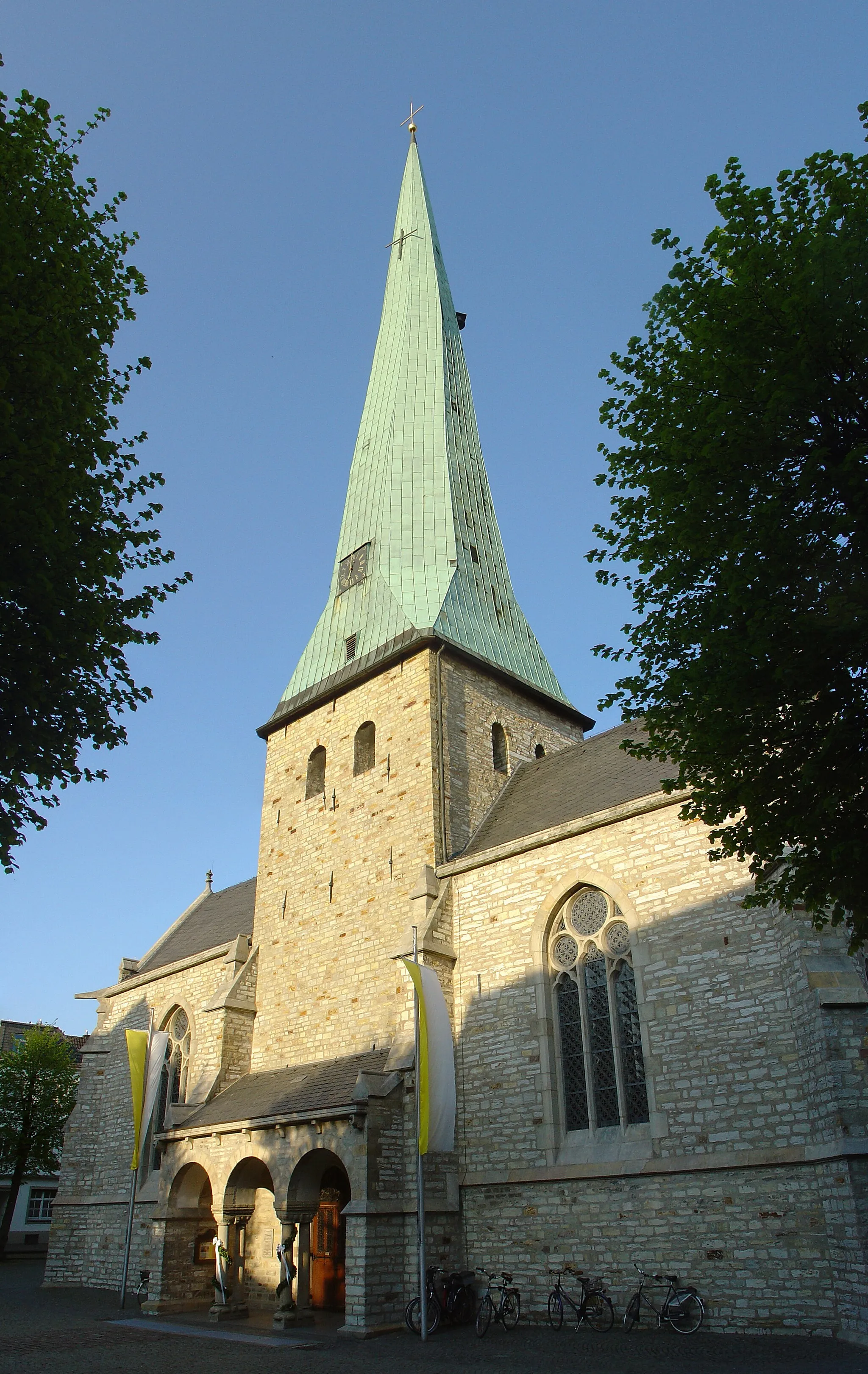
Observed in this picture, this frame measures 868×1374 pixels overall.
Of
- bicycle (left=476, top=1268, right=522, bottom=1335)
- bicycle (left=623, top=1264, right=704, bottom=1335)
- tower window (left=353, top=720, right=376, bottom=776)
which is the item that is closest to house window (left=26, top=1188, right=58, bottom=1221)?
tower window (left=353, top=720, right=376, bottom=776)

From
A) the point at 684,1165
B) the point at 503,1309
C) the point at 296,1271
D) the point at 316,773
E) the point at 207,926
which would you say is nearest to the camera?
the point at 684,1165

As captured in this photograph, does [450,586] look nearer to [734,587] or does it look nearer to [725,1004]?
[725,1004]

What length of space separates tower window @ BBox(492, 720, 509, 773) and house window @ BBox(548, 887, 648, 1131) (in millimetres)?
5518

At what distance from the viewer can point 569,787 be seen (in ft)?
60.1

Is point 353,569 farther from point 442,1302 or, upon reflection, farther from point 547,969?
point 442,1302

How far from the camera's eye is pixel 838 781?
868cm

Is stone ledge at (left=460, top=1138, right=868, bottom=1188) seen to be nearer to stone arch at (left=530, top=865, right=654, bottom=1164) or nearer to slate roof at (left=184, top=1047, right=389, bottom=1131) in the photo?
stone arch at (left=530, top=865, right=654, bottom=1164)

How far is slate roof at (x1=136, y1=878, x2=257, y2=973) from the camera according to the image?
82.1ft

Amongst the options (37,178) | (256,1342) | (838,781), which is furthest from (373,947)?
(37,178)

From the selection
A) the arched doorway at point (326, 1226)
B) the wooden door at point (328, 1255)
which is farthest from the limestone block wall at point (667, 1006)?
the wooden door at point (328, 1255)

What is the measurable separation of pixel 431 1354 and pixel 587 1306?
2.23 m

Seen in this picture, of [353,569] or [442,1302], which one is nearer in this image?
[442,1302]

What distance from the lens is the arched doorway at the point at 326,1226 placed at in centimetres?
1564

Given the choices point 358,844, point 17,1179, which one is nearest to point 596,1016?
point 358,844
